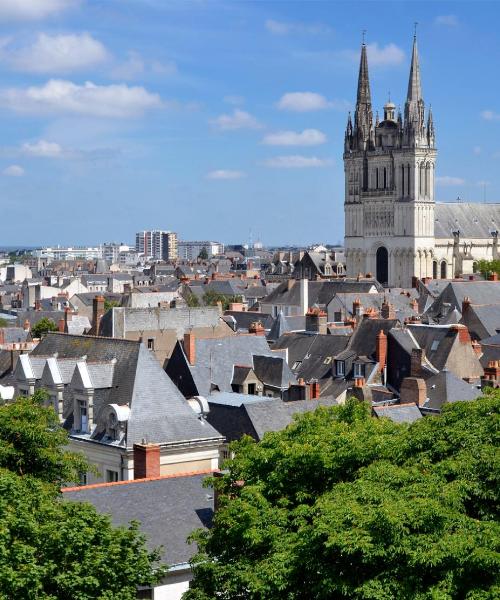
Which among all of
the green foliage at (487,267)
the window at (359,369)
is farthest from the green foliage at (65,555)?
the green foliage at (487,267)

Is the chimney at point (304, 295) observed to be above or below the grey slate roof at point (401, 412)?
above

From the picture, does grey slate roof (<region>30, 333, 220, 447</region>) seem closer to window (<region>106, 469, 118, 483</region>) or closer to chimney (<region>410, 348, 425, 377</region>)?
window (<region>106, 469, 118, 483</region>)

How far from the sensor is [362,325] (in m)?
57.6

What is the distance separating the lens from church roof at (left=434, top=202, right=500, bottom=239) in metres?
171

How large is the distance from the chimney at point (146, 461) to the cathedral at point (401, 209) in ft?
429

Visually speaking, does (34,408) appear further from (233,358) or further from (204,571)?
(233,358)

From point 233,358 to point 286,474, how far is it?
27020 millimetres

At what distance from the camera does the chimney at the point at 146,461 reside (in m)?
31.6

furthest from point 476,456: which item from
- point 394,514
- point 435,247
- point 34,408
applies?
point 435,247

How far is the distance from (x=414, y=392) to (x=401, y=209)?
396 ft

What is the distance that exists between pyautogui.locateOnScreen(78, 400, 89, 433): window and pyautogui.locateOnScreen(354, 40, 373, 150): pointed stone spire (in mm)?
133760

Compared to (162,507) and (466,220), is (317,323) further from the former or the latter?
(466,220)

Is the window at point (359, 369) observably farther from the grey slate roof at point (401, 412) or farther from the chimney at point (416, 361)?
the grey slate roof at point (401, 412)

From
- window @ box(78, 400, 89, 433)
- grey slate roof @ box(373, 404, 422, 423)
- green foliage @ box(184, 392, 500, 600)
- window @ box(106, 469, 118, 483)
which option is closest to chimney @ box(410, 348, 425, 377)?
grey slate roof @ box(373, 404, 422, 423)
